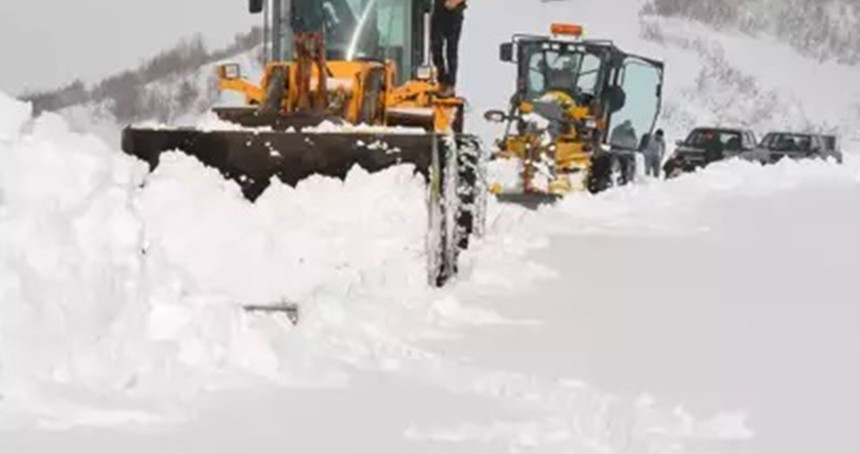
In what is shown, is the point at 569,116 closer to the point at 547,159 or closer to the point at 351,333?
the point at 547,159

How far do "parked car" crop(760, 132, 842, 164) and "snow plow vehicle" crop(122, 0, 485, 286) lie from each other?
21.2 m

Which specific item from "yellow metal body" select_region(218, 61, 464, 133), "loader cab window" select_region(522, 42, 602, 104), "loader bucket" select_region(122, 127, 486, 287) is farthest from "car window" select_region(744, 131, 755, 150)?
"loader bucket" select_region(122, 127, 486, 287)

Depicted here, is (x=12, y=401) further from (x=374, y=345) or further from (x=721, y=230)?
(x=721, y=230)

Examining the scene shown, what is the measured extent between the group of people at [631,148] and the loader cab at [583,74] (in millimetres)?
124

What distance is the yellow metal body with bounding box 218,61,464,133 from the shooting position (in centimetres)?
949

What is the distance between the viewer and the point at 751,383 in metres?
5.39

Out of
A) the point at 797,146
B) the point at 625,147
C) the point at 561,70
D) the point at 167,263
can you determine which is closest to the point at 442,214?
the point at 167,263

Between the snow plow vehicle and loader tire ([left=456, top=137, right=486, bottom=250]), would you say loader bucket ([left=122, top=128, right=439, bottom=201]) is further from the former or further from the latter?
loader tire ([left=456, top=137, right=486, bottom=250])

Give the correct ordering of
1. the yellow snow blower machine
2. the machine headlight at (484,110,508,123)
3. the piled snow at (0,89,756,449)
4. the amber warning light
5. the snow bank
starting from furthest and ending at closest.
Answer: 1. the amber warning light
2. the machine headlight at (484,110,508,123)
3. the yellow snow blower machine
4. the snow bank
5. the piled snow at (0,89,756,449)

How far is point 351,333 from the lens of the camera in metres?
6.21

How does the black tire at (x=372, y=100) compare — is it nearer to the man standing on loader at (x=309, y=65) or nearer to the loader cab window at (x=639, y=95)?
the man standing on loader at (x=309, y=65)

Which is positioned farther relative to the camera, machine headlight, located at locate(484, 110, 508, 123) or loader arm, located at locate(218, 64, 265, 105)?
machine headlight, located at locate(484, 110, 508, 123)

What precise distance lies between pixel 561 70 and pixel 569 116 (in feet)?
8.03

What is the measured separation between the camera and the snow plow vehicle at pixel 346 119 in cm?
780
